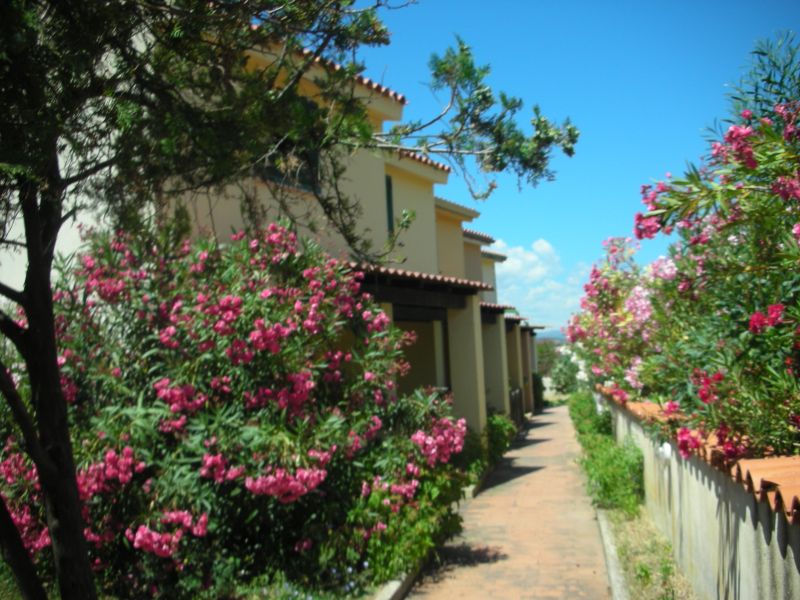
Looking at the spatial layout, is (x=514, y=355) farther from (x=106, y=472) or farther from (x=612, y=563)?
(x=106, y=472)

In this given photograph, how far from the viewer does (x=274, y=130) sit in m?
6.23

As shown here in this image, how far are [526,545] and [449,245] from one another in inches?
442

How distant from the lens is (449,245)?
2003cm

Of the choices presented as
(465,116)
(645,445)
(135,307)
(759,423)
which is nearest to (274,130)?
(465,116)

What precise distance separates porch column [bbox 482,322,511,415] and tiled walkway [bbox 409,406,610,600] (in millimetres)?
4737

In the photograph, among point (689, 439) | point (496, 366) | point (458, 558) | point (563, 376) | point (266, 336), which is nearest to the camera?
point (689, 439)

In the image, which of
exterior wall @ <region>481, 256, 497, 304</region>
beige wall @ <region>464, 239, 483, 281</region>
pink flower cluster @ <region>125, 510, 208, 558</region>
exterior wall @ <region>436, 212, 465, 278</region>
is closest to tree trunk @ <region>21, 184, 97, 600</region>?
pink flower cluster @ <region>125, 510, 208, 558</region>

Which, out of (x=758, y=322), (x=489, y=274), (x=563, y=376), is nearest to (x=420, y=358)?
(x=758, y=322)

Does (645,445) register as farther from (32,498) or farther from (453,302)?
(32,498)

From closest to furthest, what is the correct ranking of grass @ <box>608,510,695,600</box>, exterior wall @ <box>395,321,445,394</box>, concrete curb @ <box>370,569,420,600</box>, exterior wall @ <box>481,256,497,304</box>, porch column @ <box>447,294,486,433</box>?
grass @ <box>608,510,695,600</box> → concrete curb @ <box>370,569,420,600</box> → porch column @ <box>447,294,486,433</box> → exterior wall @ <box>395,321,445,394</box> → exterior wall @ <box>481,256,497,304</box>

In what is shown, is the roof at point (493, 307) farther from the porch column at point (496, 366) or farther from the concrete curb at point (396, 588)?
the concrete curb at point (396, 588)

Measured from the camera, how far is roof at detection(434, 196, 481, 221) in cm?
1880

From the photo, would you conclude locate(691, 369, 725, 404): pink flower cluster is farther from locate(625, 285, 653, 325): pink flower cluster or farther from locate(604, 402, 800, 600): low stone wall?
locate(625, 285, 653, 325): pink flower cluster

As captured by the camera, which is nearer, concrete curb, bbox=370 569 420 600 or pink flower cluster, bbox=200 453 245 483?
pink flower cluster, bbox=200 453 245 483
